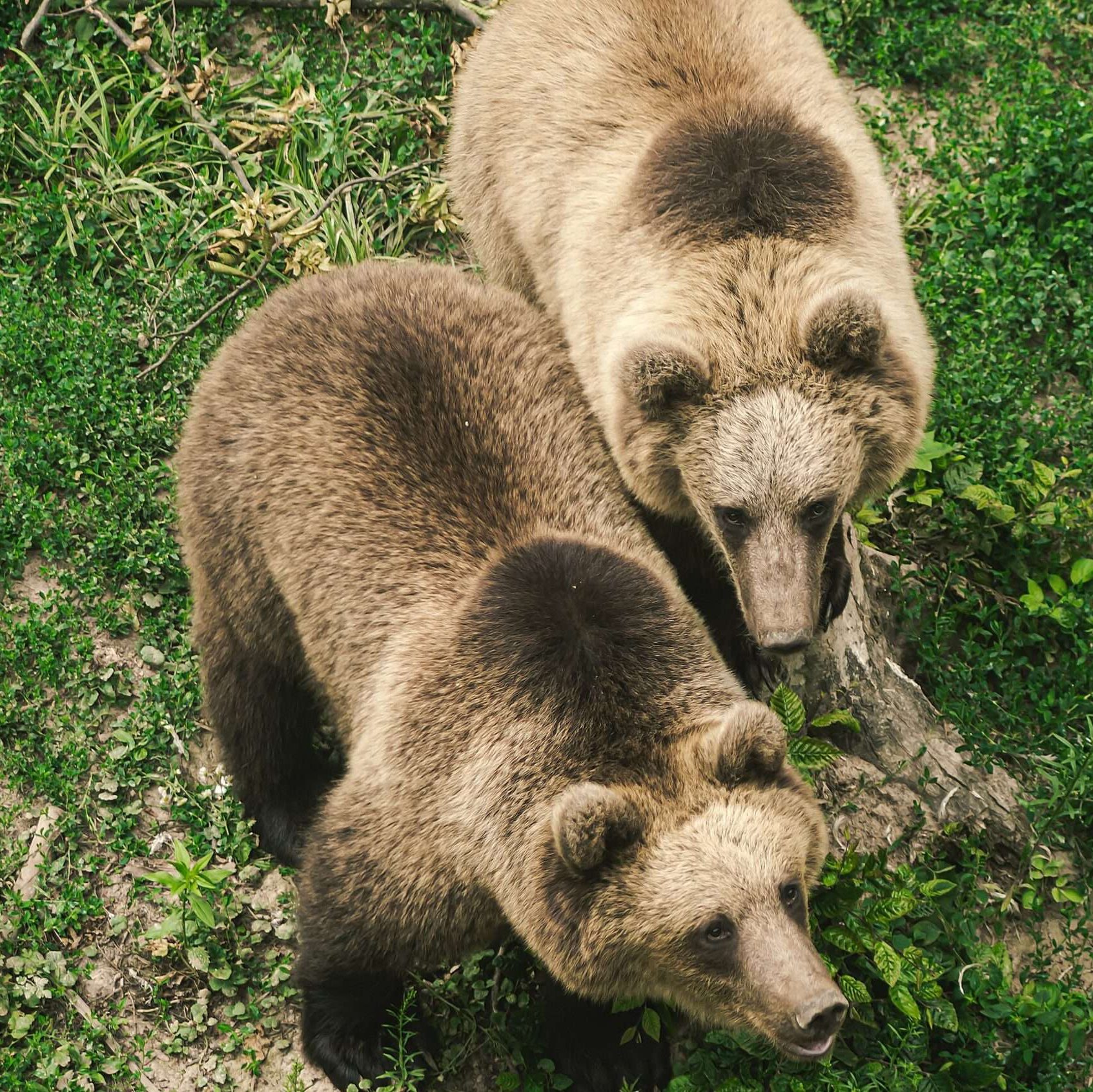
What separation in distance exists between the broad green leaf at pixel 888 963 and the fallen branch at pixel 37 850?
3.76m

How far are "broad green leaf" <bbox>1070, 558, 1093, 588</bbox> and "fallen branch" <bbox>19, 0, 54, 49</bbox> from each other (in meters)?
7.20

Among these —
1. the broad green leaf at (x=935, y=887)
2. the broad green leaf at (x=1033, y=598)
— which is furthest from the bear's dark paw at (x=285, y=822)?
the broad green leaf at (x=1033, y=598)

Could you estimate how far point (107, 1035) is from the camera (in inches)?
231

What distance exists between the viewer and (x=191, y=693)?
690 centimetres

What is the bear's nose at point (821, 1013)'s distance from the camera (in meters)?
4.46

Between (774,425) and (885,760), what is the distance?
1.83m

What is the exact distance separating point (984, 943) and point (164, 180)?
21.6 ft

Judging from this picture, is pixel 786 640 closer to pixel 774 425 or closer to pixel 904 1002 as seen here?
pixel 774 425

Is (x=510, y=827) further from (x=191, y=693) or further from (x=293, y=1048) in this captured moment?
(x=191, y=693)

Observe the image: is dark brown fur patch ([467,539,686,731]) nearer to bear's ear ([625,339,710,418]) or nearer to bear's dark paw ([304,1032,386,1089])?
bear's ear ([625,339,710,418])

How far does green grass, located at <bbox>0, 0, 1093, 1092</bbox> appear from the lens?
582cm

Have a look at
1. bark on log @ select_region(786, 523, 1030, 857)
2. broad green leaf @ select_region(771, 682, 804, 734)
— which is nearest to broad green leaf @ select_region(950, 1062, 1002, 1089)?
bark on log @ select_region(786, 523, 1030, 857)

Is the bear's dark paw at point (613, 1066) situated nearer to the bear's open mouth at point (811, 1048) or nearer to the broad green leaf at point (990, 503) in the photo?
the bear's open mouth at point (811, 1048)

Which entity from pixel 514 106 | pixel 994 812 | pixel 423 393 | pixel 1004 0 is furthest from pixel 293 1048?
pixel 1004 0
